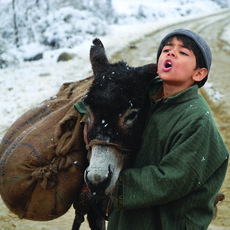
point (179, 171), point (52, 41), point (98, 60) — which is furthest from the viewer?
A: point (52, 41)

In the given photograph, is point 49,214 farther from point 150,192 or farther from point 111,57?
point 111,57

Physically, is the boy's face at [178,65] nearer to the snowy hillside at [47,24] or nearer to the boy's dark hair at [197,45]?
the boy's dark hair at [197,45]

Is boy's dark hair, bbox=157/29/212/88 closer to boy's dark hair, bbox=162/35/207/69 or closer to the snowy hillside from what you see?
boy's dark hair, bbox=162/35/207/69

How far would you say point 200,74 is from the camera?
5.83 feet

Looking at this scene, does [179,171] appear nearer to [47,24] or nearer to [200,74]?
[200,74]

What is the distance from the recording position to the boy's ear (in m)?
1.77

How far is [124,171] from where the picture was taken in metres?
1.70

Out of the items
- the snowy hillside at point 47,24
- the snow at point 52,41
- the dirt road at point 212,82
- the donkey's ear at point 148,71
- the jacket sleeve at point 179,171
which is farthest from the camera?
the snowy hillside at point 47,24

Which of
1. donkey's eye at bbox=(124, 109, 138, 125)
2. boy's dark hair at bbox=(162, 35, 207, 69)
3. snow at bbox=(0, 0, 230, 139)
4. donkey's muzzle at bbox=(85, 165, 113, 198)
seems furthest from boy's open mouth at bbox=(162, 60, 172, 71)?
snow at bbox=(0, 0, 230, 139)

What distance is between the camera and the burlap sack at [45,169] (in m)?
2.03

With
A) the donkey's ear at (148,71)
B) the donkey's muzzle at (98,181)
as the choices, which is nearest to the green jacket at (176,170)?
the donkey's muzzle at (98,181)

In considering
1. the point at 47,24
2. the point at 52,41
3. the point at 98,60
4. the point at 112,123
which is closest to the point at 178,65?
the point at 112,123

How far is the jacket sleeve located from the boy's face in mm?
275

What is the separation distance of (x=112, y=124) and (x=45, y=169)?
58 centimetres
